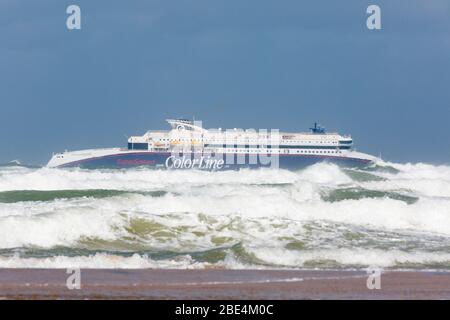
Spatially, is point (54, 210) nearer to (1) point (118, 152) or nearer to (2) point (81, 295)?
(2) point (81, 295)

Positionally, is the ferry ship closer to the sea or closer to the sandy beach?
the sea

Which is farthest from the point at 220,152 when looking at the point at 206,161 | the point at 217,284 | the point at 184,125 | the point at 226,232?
the point at 217,284

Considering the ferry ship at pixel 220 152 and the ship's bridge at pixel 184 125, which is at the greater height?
the ship's bridge at pixel 184 125

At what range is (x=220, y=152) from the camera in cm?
10225

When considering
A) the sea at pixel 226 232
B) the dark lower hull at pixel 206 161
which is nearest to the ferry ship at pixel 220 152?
the dark lower hull at pixel 206 161

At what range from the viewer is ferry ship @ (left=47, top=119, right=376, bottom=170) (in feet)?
329

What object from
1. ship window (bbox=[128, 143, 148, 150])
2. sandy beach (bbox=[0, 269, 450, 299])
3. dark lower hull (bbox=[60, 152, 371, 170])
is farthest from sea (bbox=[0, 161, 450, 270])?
ship window (bbox=[128, 143, 148, 150])

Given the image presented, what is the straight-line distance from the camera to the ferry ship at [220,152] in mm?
100250

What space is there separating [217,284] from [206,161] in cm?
8507

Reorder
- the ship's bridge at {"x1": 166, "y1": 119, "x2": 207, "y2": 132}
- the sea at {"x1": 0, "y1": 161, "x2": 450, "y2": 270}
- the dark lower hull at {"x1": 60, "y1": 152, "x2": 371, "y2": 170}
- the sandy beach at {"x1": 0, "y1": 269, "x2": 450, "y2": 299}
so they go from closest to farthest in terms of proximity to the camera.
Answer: the sandy beach at {"x1": 0, "y1": 269, "x2": 450, "y2": 299} → the sea at {"x1": 0, "y1": 161, "x2": 450, "y2": 270} → the dark lower hull at {"x1": 60, "y1": 152, "x2": 371, "y2": 170} → the ship's bridge at {"x1": 166, "y1": 119, "x2": 207, "y2": 132}

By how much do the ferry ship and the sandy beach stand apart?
265 feet

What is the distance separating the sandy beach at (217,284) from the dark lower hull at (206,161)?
3163 inches

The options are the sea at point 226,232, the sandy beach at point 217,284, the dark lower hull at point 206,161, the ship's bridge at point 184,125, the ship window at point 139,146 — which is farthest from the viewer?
the ship's bridge at point 184,125

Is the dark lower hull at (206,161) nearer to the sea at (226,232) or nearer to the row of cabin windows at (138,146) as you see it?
the row of cabin windows at (138,146)
